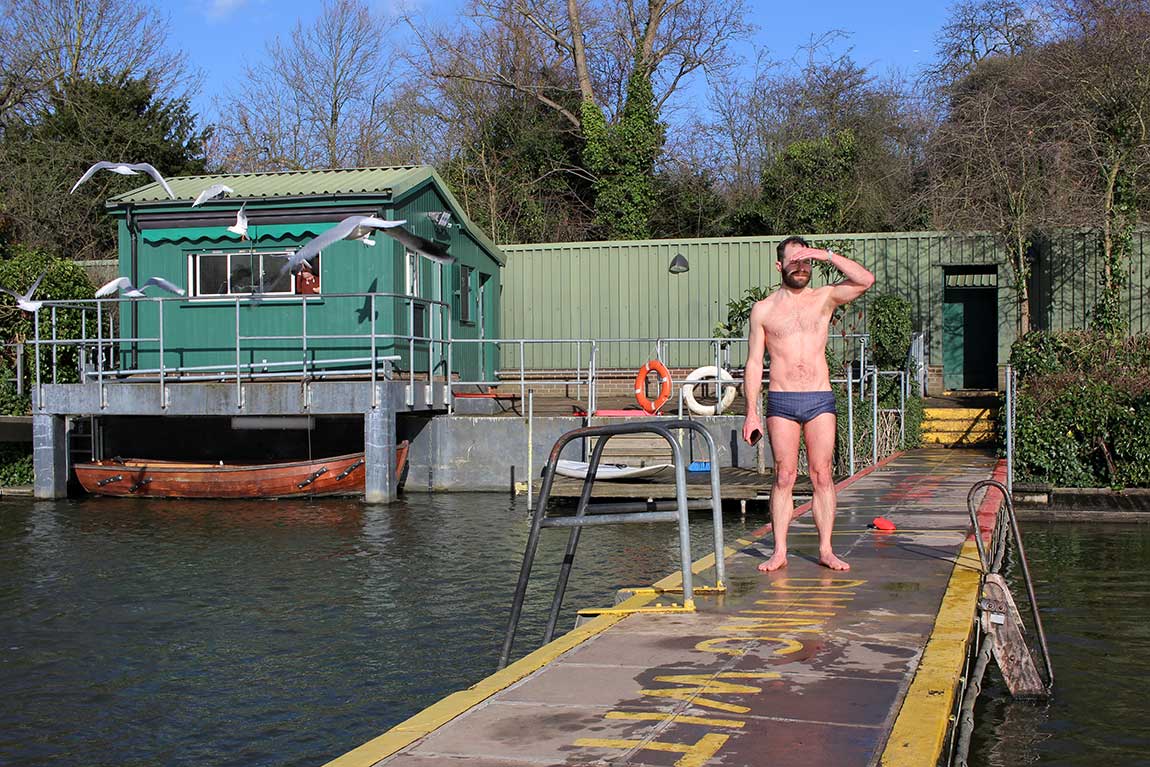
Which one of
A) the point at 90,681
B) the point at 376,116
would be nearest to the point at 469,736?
the point at 90,681

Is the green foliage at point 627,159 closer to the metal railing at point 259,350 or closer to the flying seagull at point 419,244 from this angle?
the metal railing at point 259,350

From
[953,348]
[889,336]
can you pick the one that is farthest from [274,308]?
[953,348]

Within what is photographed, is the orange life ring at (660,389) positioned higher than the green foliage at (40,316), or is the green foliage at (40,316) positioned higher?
the green foliage at (40,316)

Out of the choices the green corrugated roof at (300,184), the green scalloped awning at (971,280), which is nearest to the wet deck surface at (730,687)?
the green corrugated roof at (300,184)

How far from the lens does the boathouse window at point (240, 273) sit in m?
20.3

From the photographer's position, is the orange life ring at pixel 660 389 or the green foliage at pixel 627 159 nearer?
the orange life ring at pixel 660 389

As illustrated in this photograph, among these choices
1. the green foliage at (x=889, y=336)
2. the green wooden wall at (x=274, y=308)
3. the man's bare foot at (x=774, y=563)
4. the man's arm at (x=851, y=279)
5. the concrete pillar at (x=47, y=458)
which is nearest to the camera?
the man's arm at (x=851, y=279)

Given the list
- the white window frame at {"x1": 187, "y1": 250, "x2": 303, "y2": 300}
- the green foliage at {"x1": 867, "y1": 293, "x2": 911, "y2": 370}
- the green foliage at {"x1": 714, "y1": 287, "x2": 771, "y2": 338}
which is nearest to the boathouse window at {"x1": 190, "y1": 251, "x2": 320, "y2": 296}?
the white window frame at {"x1": 187, "y1": 250, "x2": 303, "y2": 300}

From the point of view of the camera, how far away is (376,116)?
136ft

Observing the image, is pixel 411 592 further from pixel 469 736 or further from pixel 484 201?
pixel 484 201

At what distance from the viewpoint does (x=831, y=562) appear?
7.44 meters

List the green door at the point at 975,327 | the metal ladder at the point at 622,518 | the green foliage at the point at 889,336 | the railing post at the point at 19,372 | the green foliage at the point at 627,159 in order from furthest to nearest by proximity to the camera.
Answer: the green foliage at the point at 627,159, the green door at the point at 975,327, the green foliage at the point at 889,336, the railing post at the point at 19,372, the metal ladder at the point at 622,518

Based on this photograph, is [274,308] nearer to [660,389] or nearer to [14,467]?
[14,467]

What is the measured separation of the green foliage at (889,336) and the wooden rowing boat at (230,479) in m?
8.96
